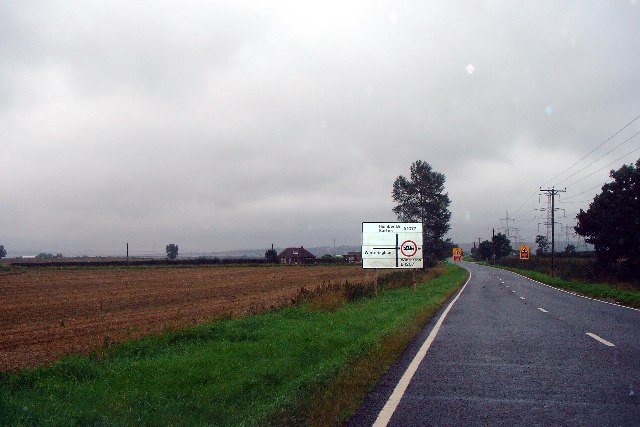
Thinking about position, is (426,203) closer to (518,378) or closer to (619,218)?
(619,218)

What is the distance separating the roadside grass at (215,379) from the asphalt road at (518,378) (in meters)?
0.59

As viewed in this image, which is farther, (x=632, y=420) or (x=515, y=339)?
(x=515, y=339)

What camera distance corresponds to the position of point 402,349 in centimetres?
1256

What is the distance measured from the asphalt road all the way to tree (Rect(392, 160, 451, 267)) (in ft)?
236

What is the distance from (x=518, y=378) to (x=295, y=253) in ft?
496

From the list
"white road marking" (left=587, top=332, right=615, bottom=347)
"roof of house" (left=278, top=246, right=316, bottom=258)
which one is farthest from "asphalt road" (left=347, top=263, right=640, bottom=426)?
"roof of house" (left=278, top=246, right=316, bottom=258)

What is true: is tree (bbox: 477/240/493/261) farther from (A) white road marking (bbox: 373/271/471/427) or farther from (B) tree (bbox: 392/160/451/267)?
(A) white road marking (bbox: 373/271/471/427)

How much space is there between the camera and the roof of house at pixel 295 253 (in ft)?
512

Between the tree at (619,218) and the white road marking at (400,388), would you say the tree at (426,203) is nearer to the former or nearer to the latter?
the tree at (619,218)

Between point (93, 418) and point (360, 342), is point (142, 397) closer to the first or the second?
point (93, 418)

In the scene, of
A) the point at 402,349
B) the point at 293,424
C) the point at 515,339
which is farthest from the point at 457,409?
the point at 515,339

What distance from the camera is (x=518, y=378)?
9.42m

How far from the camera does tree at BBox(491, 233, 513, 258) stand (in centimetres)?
16068

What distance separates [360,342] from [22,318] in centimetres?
1887
